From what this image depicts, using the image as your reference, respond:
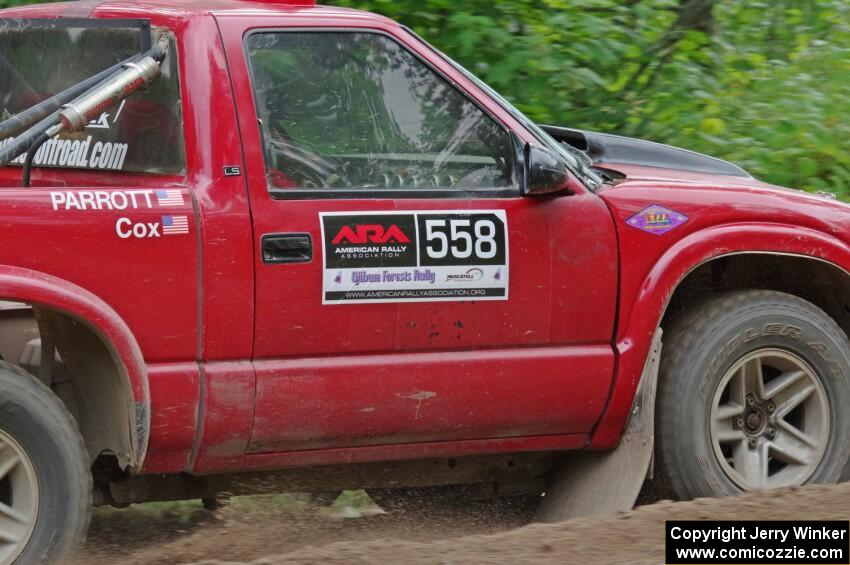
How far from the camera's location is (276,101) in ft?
13.1

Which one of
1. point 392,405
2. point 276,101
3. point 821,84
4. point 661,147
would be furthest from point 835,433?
point 821,84

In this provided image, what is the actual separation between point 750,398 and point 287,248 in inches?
76.6

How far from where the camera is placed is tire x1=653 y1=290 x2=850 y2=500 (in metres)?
4.50

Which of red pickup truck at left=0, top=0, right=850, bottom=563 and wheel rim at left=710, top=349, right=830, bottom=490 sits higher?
red pickup truck at left=0, top=0, right=850, bottom=563

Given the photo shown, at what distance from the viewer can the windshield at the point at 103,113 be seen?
3.93 metres

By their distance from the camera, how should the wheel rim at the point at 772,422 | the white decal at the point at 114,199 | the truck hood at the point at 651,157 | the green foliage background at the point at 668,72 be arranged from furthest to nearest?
1. the green foliage background at the point at 668,72
2. the truck hood at the point at 651,157
3. the wheel rim at the point at 772,422
4. the white decal at the point at 114,199

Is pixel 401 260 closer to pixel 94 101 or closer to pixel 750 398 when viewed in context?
pixel 94 101

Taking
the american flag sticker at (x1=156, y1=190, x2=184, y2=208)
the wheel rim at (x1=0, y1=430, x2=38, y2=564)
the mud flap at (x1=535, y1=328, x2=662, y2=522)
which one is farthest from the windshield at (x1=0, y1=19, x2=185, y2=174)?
the mud flap at (x1=535, y1=328, x2=662, y2=522)

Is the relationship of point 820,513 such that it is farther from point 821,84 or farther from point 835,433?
point 821,84

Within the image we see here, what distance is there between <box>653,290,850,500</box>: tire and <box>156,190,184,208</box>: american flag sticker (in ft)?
6.28

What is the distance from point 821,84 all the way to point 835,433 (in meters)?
4.22

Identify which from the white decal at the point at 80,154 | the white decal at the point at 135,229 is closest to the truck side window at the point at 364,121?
the white decal at the point at 135,229

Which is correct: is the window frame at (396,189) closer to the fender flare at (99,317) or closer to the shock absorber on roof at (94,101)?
the shock absorber on roof at (94,101)

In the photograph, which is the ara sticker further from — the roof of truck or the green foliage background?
the green foliage background
